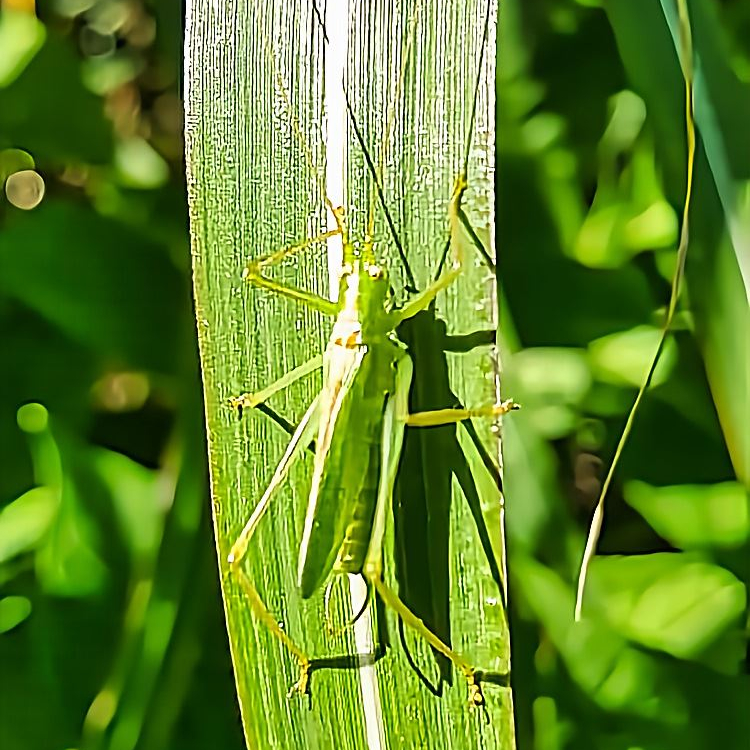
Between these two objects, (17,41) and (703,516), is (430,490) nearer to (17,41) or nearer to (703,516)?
(703,516)

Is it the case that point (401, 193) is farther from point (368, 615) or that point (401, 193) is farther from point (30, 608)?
point (30, 608)

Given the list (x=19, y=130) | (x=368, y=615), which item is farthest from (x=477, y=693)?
(x=19, y=130)

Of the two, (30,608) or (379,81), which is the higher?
(379,81)

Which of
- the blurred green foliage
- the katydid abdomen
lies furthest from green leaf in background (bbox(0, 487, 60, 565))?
the katydid abdomen

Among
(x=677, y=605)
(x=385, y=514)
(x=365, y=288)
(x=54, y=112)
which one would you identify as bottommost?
(x=677, y=605)

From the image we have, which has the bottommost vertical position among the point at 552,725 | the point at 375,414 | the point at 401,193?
the point at 552,725

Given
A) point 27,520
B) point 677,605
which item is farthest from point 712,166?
point 27,520

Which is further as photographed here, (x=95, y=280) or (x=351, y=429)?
(x=95, y=280)
